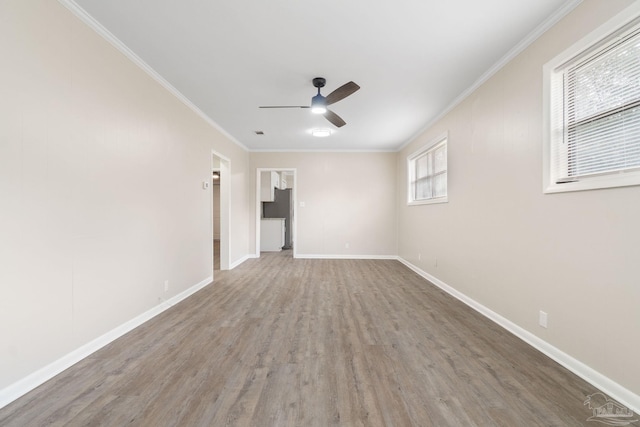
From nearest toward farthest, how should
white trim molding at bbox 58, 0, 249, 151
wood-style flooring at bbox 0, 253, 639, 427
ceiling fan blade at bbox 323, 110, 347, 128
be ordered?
wood-style flooring at bbox 0, 253, 639, 427
white trim molding at bbox 58, 0, 249, 151
ceiling fan blade at bbox 323, 110, 347, 128

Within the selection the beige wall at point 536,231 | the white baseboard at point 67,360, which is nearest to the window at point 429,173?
the beige wall at point 536,231

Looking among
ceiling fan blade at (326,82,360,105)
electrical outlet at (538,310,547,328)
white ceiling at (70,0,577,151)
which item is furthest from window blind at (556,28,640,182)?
ceiling fan blade at (326,82,360,105)

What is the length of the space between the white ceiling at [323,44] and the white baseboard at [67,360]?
8.33 feet

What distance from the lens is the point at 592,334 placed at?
6.06 ft

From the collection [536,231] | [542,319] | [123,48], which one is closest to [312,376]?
[542,319]

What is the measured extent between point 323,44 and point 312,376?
2683 mm

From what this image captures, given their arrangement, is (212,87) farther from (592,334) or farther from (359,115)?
(592,334)

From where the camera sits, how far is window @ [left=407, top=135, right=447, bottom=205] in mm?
4383

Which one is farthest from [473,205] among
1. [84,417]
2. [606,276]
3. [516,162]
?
[84,417]

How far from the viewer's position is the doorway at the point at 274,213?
6.81 m

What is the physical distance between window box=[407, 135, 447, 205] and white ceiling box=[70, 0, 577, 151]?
0.82 meters

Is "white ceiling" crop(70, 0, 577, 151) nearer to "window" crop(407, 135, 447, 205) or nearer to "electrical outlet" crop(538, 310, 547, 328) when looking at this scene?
"window" crop(407, 135, 447, 205)

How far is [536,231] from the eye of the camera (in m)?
2.33

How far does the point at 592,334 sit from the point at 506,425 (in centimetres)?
94
